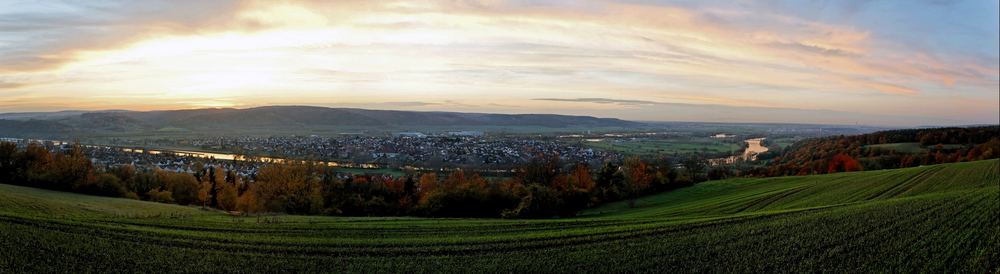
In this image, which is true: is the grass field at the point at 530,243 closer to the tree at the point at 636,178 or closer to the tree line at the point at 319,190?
the tree line at the point at 319,190

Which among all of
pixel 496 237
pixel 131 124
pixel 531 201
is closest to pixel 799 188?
pixel 531 201

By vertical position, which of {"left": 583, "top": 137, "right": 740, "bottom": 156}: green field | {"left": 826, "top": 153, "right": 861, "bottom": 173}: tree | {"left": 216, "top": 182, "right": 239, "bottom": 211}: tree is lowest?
{"left": 216, "top": 182, "right": 239, "bottom": 211}: tree

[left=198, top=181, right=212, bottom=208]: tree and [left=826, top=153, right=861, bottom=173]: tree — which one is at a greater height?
[left=826, top=153, right=861, bottom=173]: tree

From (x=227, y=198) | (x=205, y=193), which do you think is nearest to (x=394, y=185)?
(x=227, y=198)

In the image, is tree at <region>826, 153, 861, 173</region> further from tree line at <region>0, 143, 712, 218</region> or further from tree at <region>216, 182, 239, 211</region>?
tree at <region>216, 182, 239, 211</region>

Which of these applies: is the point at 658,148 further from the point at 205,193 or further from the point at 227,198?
the point at 205,193

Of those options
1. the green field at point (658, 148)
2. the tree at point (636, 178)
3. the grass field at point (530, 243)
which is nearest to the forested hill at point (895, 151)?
the tree at point (636, 178)

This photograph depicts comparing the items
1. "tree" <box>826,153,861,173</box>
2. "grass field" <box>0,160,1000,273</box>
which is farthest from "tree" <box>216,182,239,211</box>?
"tree" <box>826,153,861,173</box>
